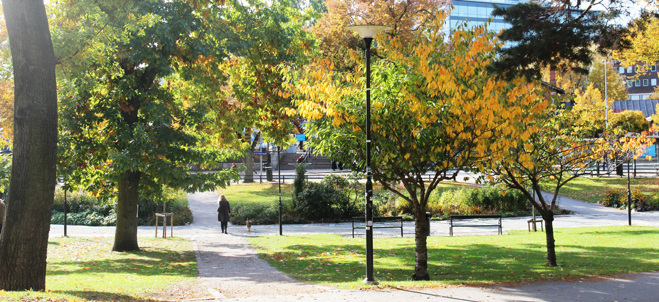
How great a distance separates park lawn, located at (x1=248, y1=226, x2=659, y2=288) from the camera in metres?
11.6

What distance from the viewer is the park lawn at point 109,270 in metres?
9.06

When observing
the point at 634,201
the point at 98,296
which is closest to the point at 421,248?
the point at 98,296

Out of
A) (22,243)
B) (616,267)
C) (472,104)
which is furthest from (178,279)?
(616,267)

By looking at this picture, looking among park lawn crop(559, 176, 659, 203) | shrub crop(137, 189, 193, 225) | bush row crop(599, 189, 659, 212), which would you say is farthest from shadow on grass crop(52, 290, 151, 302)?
park lawn crop(559, 176, 659, 203)

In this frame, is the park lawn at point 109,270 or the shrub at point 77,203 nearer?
the park lawn at point 109,270

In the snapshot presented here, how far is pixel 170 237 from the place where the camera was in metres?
20.7

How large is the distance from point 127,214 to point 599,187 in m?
29.0

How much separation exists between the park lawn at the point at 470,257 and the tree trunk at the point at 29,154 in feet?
16.0

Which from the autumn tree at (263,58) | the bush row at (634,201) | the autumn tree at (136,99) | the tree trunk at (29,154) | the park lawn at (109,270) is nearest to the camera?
the tree trunk at (29,154)

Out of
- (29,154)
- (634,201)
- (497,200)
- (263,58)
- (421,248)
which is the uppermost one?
(263,58)

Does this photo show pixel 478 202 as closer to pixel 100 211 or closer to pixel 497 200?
pixel 497 200

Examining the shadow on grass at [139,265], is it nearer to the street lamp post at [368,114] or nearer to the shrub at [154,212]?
the street lamp post at [368,114]

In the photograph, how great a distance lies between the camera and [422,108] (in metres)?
9.97

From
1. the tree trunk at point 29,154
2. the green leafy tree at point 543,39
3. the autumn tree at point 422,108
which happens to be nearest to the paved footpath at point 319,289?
the autumn tree at point 422,108
